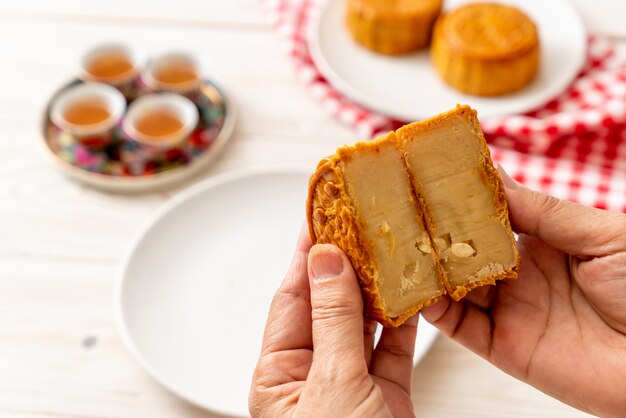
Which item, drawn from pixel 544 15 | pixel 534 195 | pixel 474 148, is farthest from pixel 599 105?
pixel 474 148

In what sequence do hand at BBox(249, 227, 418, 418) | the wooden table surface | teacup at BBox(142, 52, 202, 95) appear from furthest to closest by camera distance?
teacup at BBox(142, 52, 202, 95), the wooden table surface, hand at BBox(249, 227, 418, 418)

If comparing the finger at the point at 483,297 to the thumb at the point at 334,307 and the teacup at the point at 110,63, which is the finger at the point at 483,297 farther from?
the teacup at the point at 110,63

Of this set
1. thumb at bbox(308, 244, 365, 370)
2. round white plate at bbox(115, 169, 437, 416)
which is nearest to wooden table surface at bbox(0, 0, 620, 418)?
round white plate at bbox(115, 169, 437, 416)

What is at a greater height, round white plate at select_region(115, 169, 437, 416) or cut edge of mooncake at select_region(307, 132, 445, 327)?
cut edge of mooncake at select_region(307, 132, 445, 327)

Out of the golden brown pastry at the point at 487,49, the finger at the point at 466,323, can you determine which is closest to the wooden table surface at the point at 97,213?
the finger at the point at 466,323

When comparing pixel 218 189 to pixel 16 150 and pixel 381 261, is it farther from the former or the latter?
pixel 381 261

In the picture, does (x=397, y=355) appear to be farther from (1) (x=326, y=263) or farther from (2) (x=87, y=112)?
(2) (x=87, y=112)

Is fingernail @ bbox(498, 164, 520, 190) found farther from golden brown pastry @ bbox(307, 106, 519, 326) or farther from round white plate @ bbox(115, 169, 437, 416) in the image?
round white plate @ bbox(115, 169, 437, 416)
